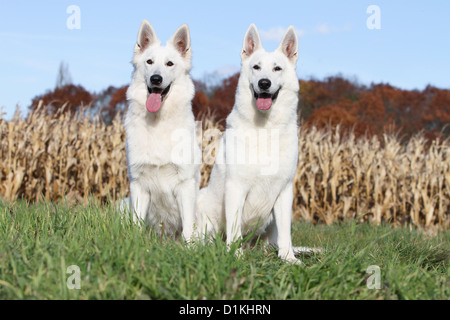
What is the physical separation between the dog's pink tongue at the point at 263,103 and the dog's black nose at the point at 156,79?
3.22 feet

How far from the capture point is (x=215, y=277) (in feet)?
9.02

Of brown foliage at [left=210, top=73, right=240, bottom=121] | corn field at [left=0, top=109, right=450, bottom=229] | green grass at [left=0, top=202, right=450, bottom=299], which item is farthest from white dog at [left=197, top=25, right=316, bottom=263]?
brown foliage at [left=210, top=73, right=240, bottom=121]

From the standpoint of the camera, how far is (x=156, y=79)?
429 cm

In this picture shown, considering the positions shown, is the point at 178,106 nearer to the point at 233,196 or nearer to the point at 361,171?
the point at 233,196

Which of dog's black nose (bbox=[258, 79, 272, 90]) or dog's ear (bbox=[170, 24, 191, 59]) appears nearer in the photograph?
dog's black nose (bbox=[258, 79, 272, 90])

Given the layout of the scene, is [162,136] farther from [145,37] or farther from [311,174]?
[311,174]

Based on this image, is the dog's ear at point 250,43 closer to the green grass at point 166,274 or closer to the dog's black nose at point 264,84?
the dog's black nose at point 264,84

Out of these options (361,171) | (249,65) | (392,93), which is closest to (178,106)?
(249,65)

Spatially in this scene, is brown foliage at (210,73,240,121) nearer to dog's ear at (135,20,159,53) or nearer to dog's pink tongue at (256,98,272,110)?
dog's ear at (135,20,159,53)

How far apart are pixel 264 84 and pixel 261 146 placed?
597mm

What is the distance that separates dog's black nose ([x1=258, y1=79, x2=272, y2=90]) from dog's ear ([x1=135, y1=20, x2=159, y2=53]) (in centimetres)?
128

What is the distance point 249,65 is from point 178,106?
83cm

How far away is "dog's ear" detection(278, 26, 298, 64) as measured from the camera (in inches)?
175
